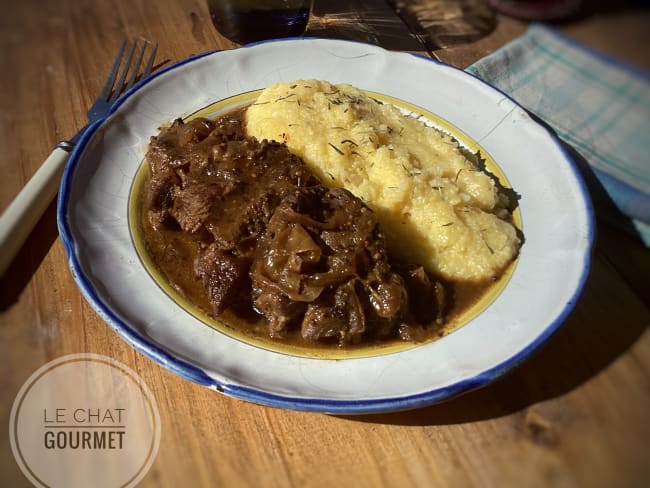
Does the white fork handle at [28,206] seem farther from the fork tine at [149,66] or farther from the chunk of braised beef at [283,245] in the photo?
the fork tine at [149,66]

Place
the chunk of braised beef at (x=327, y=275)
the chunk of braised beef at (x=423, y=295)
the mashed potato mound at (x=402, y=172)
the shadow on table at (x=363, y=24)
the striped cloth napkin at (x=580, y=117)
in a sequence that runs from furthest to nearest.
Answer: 1. the shadow on table at (x=363, y=24)
2. the mashed potato mound at (x=402, y=172)
3. the striped cloth napkin at (x=580, y=117)
4. the chunk of braised beef at (x=423, y=295)
5. the chunk of braised beef at (x=327, y=275)

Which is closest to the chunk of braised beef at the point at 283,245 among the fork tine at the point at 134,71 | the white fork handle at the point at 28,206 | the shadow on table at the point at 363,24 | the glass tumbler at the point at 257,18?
the white fork handle at the point at 28,206

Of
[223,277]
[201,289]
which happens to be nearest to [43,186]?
[201,289]

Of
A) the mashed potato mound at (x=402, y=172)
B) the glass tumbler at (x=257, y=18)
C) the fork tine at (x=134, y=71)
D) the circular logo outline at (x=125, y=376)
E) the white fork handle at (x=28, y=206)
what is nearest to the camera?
the circular logo outline at (x=125, y=376)

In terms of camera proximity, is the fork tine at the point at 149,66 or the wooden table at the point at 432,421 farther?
the fork tine at the point at 149,66

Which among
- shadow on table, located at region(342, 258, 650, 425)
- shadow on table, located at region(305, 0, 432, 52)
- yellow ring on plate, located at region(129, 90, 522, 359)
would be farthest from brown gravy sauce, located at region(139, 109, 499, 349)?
shadow on table, located at region(305, 0, 432, 52)

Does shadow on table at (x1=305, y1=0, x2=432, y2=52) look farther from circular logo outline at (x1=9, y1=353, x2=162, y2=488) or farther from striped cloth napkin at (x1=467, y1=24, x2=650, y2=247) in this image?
circular logo outline at (x1=9, y1=353, x2=162, y2=488)
